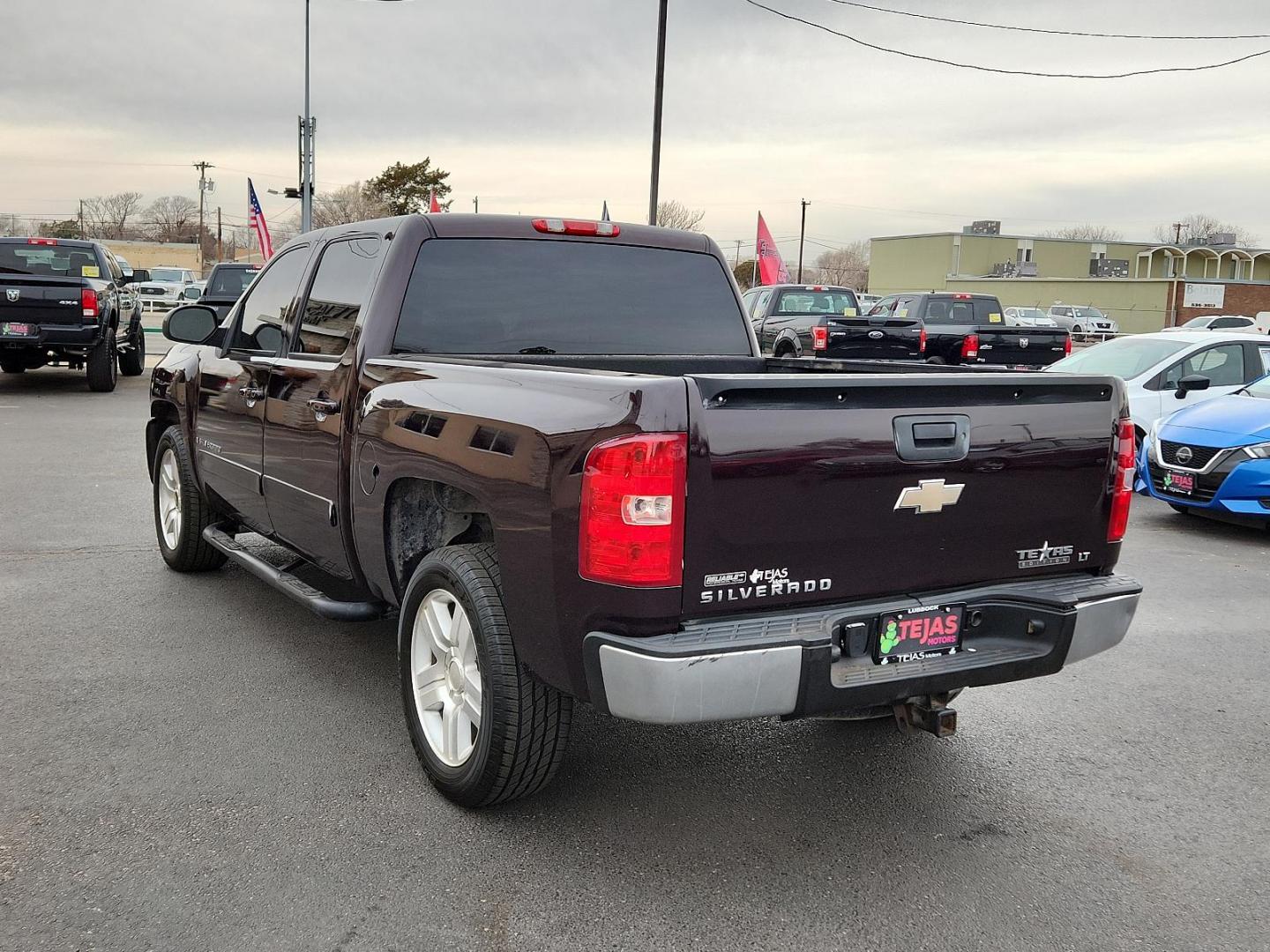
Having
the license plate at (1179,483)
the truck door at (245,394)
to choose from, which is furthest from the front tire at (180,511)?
the license plate at (1179,483)

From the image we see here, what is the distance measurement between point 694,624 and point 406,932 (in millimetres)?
1084

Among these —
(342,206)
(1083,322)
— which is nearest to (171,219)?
(342,206)

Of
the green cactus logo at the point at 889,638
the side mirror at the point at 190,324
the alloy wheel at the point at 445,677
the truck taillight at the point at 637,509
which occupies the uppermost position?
the side mirror at the point at 190,324

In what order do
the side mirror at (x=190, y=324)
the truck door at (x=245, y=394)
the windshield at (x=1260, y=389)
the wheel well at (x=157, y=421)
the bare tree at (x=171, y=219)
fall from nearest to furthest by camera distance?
1. the truck door at (x=245, y=394)
2. the side mirror at (x=190, y=324)
3. the wheel well at (x=157, y=421)
4. the windshield at (x=1260, y=389)
5. the bare tree at (x=171, y=219)

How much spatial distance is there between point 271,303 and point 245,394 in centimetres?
53

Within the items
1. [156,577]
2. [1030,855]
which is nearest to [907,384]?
[1030,855]

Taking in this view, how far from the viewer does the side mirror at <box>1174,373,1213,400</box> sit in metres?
10.7

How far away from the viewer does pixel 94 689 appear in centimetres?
456

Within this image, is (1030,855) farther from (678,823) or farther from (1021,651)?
(678,823)

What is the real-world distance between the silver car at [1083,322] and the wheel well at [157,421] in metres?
44.3

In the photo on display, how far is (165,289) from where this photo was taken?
147 ft

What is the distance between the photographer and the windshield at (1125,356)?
11891 mm

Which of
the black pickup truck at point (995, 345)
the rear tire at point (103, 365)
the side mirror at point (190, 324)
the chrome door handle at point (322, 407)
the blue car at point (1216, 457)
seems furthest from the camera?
the black pickup truck at point (995, 345)

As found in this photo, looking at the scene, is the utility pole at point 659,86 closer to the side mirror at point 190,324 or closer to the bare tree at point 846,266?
the side mirror at point 190,324
